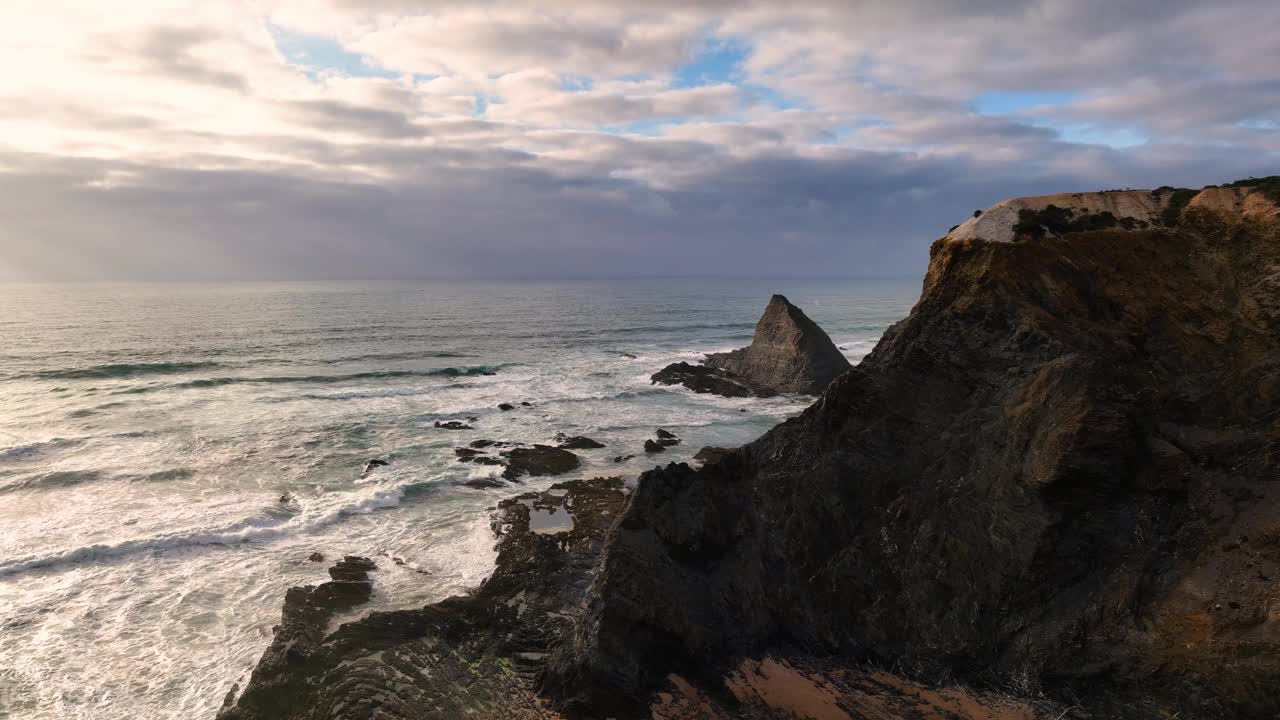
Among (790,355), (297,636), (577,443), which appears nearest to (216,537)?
(297,636)

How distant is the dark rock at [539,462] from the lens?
85.9ft

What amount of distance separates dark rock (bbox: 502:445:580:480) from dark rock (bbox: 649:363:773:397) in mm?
17717

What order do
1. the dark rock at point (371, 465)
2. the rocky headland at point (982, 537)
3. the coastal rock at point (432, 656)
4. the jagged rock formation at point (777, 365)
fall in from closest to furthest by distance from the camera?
the rocky headland at point (982, 537) → the coastal rock at point (432, 656) → the dark rock at point (371, 465) → the jagged rock formation at point (777, 365)

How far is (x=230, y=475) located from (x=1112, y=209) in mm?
29671

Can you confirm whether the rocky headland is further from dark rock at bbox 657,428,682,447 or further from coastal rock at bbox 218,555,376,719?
dark rock at bbox 657,428,682,447

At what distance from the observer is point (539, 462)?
88.9ft

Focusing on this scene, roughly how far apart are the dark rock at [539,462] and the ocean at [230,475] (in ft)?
2.66

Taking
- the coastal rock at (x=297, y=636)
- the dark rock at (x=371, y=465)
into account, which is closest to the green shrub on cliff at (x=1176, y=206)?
the coastal rock at (x=297, y=636)

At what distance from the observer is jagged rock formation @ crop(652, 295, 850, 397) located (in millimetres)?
42844

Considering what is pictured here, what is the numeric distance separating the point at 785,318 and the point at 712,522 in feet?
110

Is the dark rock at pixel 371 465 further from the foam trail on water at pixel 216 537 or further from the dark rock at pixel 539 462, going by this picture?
the dark rock at pixel 539 462

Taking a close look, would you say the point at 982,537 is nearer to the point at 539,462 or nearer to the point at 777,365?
the point at 539,462

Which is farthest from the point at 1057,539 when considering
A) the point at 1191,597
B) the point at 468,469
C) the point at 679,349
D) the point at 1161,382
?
the point at 679,349

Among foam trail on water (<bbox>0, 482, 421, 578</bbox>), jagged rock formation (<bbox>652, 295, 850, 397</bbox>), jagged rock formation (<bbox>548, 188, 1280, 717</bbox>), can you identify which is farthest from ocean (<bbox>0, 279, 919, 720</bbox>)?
jagged rock formation (<bbox>548, 188, 1280, 717</bbox>)
